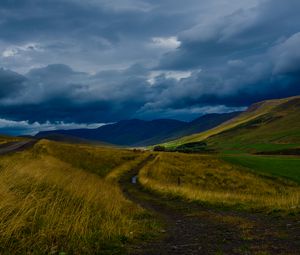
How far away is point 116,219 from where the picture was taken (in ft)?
45.3

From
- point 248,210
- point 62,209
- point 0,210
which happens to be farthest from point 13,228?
point 248,210

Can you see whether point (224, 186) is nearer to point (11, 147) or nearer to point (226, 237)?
point (226, 237)

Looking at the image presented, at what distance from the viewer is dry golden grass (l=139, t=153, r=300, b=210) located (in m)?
23.1

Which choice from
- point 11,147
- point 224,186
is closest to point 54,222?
point 224,186

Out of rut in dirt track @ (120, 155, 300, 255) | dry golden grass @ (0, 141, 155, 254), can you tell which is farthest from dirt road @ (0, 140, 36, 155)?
rut in dirt track @ (120, 155, 300, 255)

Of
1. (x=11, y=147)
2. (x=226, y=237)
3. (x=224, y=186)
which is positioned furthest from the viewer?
(x=11, y=147)

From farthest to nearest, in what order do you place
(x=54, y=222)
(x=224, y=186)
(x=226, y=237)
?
1. (x=224, y=186)
2. (x=226, y=237)
3. (x=54, y=222)

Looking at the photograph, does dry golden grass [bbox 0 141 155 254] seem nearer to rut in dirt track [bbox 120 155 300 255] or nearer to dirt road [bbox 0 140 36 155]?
rut in dirt track [bbox 120 155 300 255]

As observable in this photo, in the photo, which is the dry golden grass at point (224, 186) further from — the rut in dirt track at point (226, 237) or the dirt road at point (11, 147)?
the dirt road at point (11, 147)

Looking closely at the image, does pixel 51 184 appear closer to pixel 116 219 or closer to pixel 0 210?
pixel 116 219

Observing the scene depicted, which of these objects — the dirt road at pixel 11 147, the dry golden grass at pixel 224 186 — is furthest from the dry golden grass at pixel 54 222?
the dirt road at pixel 11 147

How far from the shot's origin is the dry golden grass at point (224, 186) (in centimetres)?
2313

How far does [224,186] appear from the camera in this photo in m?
51.9

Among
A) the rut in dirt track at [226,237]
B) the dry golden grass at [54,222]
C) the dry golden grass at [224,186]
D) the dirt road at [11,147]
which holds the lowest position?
the dry golden grass at [224,186]
